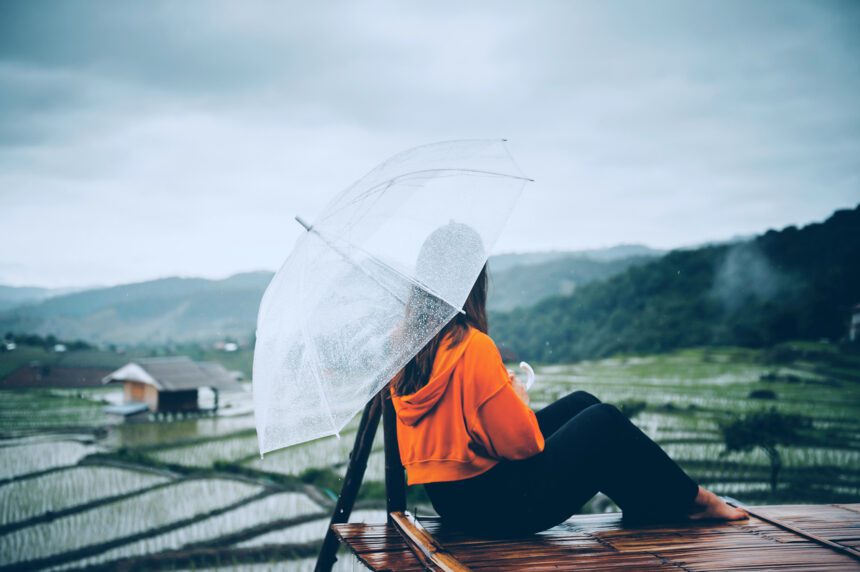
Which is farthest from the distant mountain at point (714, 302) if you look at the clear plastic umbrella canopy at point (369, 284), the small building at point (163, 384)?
the clear plastic umbrella canopy at point (369, 284)

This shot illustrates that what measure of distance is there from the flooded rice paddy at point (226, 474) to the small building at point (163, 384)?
544 millimetres

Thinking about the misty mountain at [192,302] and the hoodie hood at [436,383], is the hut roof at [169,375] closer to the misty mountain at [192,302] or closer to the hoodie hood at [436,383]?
the hoodie hood at [436,383]

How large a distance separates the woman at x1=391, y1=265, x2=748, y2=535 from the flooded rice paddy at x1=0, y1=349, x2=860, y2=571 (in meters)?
0.56

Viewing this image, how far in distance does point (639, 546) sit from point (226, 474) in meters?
6.43

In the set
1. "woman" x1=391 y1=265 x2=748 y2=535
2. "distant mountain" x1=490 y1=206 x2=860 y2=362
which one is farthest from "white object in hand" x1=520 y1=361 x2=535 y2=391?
"distant mountain" x1=490 y1=206 x2=860 y2=362

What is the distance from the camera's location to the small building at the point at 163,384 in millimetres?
11672

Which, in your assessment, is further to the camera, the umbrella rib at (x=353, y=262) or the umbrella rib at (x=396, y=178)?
the umbrella rib at (x=396, y=178)

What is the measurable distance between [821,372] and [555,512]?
12.6 m

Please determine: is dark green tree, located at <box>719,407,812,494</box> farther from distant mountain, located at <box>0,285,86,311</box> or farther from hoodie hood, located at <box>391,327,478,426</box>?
distant mountain, located at <box>0,285,86,311</box>

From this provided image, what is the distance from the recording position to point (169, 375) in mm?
12016

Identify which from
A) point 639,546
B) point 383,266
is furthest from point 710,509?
point 383,266

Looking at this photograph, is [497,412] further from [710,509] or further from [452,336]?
[710,509]

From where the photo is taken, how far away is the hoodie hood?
182 cm

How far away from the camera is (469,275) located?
183cm
